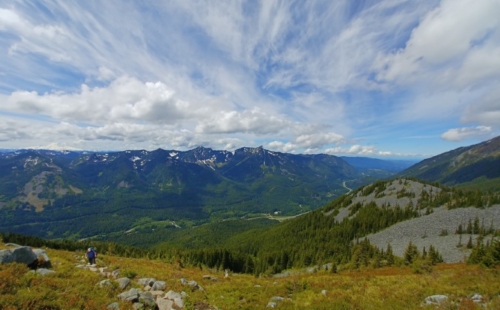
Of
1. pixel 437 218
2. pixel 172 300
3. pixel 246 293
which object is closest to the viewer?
pixel 172 300

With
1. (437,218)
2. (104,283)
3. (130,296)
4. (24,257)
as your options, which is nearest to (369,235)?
(437,218)

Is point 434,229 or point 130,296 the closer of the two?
point 130,296

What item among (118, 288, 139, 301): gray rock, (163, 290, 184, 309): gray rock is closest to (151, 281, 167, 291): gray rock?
(163, 290, 184, 309): gray rock

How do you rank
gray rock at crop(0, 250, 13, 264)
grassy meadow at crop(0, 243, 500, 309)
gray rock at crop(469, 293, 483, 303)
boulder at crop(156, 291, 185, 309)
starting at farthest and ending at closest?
gray rock at crop(0, 250, 13, 264)
boulder at crop(156, 291, 185, 309)
gray rock at crop(469, 293, 483, 303)
grassy meadow at crop(0, 243, 500, 309)

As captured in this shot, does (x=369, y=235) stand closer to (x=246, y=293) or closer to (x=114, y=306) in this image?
(x=246, y=293)

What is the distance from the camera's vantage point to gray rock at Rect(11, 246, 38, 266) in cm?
1719

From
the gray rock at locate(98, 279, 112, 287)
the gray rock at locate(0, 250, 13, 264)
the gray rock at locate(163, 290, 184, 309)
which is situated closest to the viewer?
the gray rock at locate(163, 290, 184, 309)

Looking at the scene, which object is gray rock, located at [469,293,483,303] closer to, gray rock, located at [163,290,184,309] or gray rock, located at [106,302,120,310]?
gray rock, located at [163,290,184,309]

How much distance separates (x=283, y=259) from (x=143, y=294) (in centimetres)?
12315

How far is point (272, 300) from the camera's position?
17734 mm

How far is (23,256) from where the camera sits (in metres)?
17.7

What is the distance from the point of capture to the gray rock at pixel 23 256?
1719cm

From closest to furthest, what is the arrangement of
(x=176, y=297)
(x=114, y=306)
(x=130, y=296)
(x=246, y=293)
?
(x=114, y=306)
(x=130, y=296)
(x=176, y=297)
(x=246, y=293)

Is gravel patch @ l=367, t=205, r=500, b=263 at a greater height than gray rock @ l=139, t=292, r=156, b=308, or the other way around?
gray rock @ l=139, t=292, r=156, b=308
